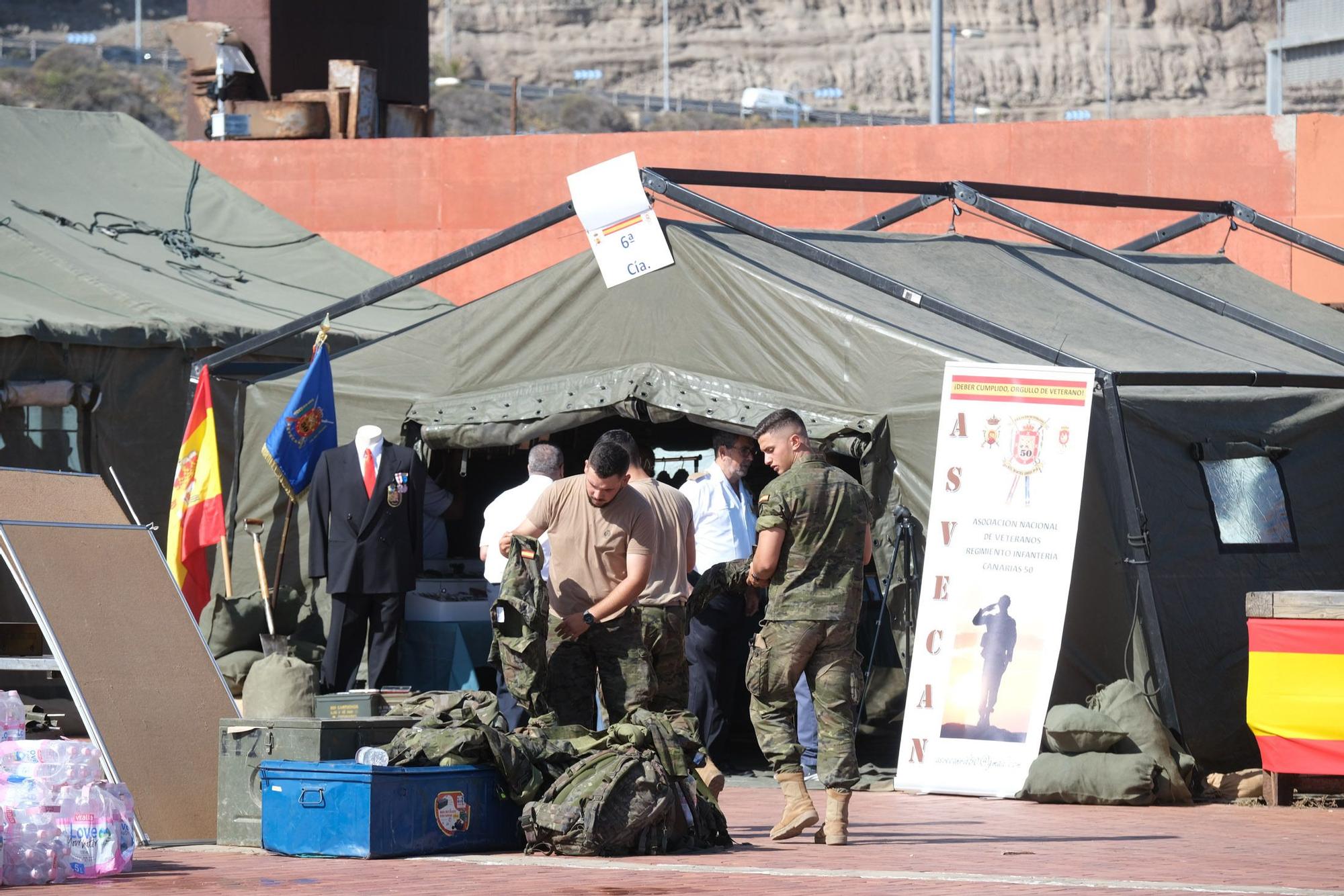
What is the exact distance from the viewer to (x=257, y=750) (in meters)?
7.33

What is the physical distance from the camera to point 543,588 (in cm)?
769

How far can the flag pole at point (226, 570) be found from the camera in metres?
11.8

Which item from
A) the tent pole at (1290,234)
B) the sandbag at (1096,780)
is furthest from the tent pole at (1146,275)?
the sandbag at (1096,780)

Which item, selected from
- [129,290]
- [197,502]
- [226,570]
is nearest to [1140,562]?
[226,570]

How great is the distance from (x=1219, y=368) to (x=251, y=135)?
39.1 feet

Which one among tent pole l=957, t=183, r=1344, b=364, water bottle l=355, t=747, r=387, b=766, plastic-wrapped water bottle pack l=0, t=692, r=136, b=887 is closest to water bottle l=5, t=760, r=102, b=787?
plastic-wrapped water bottle pack l=0, t=692, r=136, b=887

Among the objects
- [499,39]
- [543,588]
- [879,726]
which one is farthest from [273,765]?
[499,39]

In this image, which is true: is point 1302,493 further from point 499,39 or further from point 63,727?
point 499,39

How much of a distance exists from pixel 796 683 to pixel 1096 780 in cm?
210

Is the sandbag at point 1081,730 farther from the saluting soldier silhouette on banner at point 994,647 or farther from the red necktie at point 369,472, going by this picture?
the red necktie at point 369,472

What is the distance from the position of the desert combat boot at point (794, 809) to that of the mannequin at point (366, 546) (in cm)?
389

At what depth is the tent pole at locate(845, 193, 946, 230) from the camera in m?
12.5

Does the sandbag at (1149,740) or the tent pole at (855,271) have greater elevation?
the tent pole at (855,271)

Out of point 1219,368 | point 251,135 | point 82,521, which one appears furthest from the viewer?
point 251,135
